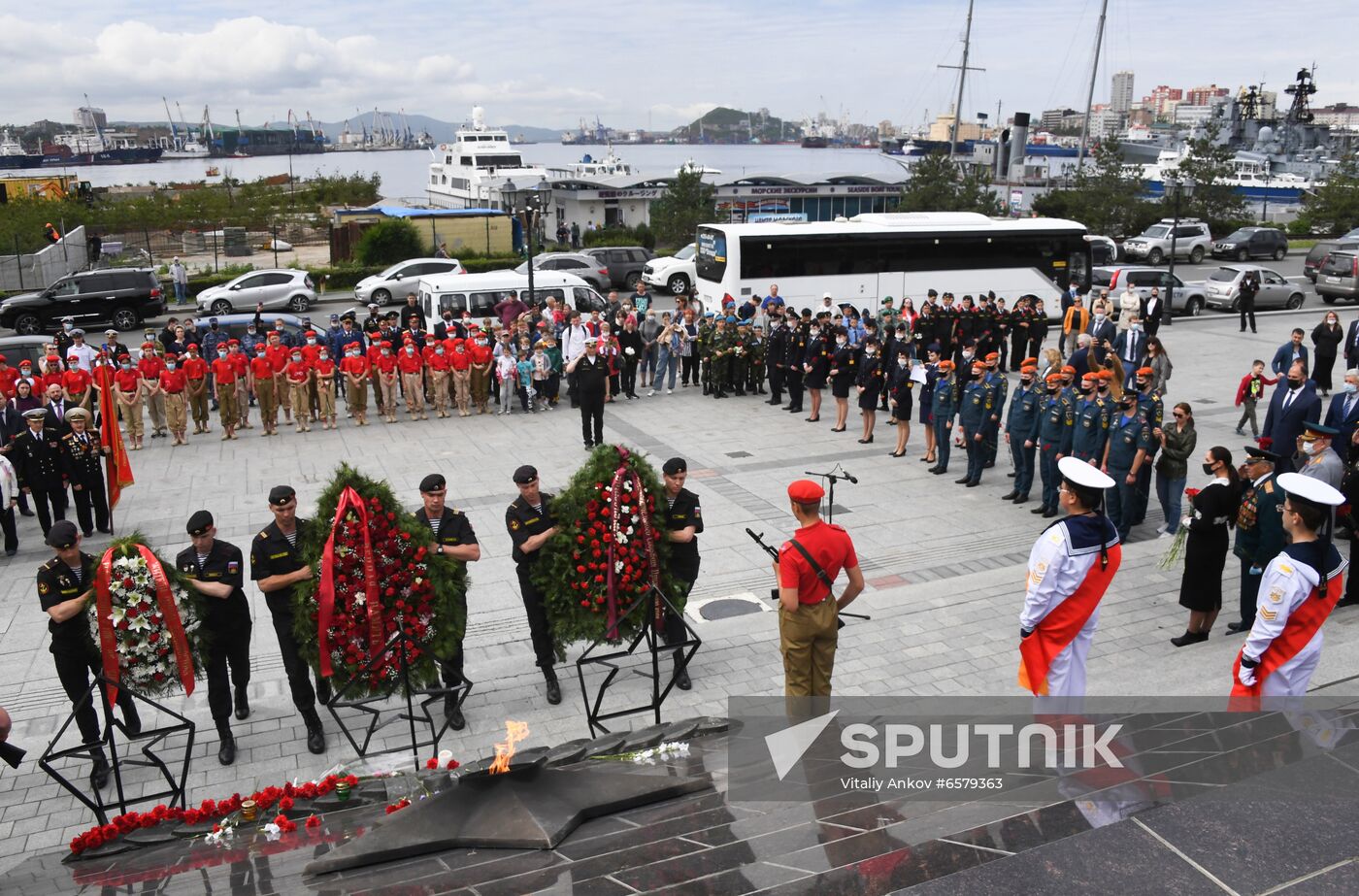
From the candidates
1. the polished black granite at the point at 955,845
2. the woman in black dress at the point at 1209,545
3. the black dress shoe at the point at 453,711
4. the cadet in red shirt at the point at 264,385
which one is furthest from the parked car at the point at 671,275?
the polished black granite at the point at 955,845

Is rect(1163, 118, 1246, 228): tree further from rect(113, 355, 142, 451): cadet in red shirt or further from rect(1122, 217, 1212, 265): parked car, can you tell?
rect(113, 355, 142, 451): cadet in red shirt

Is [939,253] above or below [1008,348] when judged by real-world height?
above

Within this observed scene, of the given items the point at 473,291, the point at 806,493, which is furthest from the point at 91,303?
the point at 806,493

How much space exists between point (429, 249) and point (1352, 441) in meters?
35.4

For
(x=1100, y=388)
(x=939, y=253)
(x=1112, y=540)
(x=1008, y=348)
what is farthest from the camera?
(x=939, y=253)

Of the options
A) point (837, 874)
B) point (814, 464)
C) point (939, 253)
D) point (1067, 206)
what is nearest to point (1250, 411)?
point (814, 464)

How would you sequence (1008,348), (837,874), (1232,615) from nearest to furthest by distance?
(837,874), (1232,615), (1008,348)

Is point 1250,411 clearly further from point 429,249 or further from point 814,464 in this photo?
point 429,249

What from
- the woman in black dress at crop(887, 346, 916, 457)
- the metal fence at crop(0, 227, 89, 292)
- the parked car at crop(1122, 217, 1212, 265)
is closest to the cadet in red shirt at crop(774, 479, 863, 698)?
the woman in black dress at crop(887, 346, 916, 457)

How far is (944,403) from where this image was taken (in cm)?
1371

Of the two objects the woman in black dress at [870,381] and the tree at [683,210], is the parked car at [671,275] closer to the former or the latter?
the tree at [683,210]

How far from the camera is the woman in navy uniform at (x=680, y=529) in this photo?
786 cm

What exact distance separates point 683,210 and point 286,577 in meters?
38.1

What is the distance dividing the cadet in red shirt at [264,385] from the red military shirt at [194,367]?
75 centimetres
